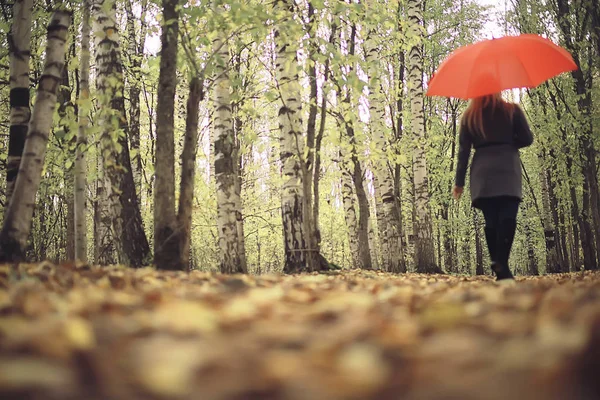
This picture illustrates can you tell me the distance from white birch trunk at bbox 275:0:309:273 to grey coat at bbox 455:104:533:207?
3163 millimetres

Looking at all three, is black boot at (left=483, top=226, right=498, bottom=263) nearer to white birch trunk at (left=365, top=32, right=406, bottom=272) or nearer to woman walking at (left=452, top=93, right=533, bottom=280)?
woman walking at (left=452, top=93, right=533, bottom=280)

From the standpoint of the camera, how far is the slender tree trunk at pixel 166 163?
416 cm

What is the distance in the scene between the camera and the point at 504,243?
160 inches

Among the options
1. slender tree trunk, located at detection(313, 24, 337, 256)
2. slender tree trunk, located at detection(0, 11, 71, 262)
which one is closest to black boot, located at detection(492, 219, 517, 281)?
slender tree trunk, located at detection(313, 24, 337, 256)

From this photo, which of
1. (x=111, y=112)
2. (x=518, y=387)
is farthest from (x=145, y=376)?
(x=111, y=112)

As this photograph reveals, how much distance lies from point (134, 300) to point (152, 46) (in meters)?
15.2

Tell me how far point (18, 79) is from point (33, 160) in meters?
1.25

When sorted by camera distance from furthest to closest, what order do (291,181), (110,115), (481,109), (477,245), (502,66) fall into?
(477,245)
(291,181)
(110,115)
(502,66)
(481,109)

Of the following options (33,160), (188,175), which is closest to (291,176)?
(188,175)

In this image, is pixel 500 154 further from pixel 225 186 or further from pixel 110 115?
pixel 225 186

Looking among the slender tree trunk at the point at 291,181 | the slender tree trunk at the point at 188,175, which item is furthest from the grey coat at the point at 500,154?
the slender tree trunk at the point at 291,181

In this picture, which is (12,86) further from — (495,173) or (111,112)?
(495,173)

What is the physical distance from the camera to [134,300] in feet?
6.08

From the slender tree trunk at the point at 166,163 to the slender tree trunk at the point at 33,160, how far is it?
95 cm
